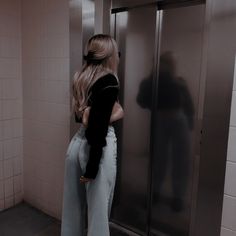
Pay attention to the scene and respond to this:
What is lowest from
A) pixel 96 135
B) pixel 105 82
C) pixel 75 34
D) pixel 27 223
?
pixel 27 223

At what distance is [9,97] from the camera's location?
2.46 m

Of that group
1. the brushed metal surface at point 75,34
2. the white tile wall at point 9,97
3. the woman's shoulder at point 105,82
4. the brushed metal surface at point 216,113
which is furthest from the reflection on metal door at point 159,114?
the white tile wall at point 9,97

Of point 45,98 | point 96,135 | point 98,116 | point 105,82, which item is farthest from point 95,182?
point 45,98

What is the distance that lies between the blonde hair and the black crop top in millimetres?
46

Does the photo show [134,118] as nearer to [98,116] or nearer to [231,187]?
[98,116]

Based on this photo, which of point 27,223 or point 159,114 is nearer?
point 159,114

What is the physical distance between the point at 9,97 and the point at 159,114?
1421mm

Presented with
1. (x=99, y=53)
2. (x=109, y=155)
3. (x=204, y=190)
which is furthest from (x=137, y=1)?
(x=204, y=190)

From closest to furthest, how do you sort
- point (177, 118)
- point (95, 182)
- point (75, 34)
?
point (95, 182) < point (177, 118) < point (75, 34)

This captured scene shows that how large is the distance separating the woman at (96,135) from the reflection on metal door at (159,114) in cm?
47

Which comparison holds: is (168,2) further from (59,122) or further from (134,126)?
(59,122)

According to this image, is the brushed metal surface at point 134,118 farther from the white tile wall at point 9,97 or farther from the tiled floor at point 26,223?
the white tile wall at point 9,97

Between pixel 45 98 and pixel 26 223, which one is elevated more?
pixel 45 98

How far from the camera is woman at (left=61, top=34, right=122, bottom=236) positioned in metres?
1.45
